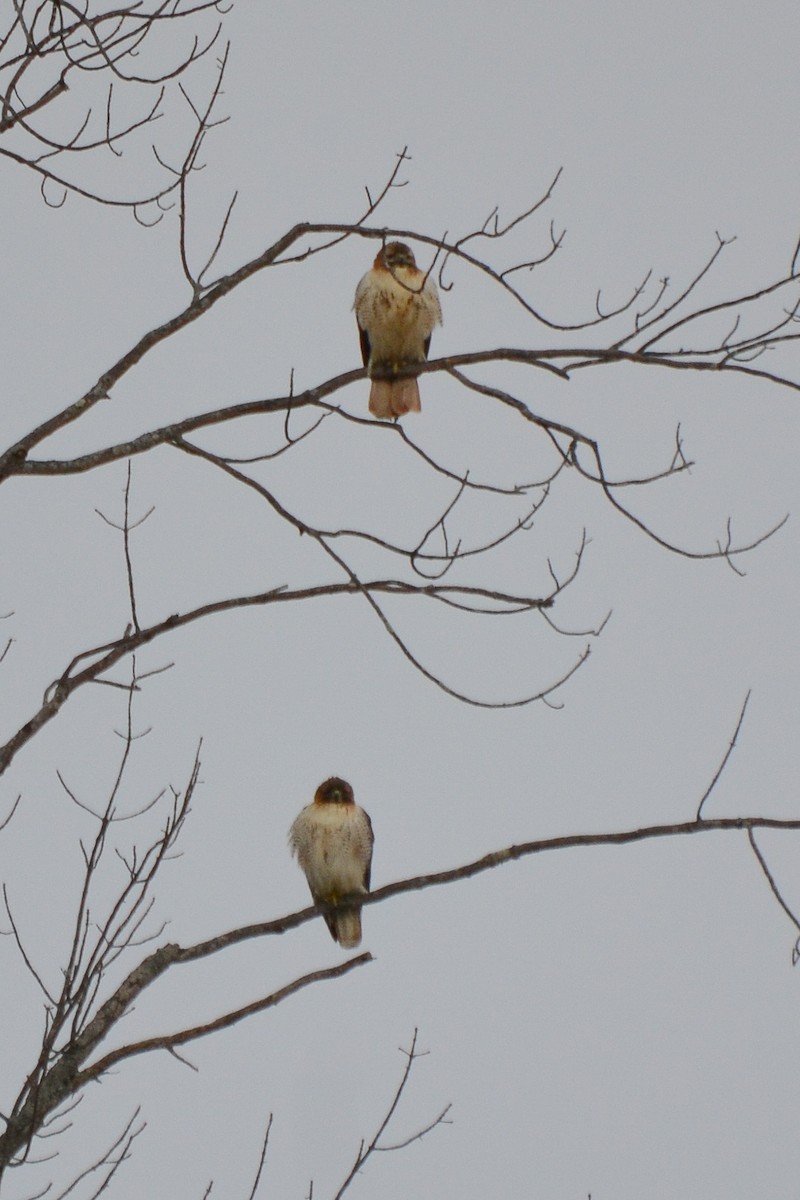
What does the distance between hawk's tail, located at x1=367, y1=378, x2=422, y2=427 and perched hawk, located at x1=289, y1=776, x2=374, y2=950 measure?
1.48 meters

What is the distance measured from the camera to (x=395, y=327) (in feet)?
18.1

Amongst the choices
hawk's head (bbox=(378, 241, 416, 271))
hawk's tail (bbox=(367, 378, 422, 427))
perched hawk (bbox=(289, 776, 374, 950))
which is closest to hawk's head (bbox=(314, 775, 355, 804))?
perched hawk (bbox=(289, 776, 374, 950))

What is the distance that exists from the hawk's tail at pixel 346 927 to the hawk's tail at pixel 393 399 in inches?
72.1

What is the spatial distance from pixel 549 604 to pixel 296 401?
757mm

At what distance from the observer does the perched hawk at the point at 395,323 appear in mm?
5473

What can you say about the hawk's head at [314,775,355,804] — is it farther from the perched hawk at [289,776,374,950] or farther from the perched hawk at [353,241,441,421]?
the perched hawk at [353,241,441,421]

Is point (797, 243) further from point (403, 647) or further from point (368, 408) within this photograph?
point (368, 408)

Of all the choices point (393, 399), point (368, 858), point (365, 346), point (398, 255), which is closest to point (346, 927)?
point (368, 858)

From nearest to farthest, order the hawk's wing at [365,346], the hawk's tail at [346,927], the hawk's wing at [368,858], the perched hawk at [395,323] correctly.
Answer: the perched hawk at [395,323], the hawk's wing at [365,346], the hawk's tail at [346,927], the hawk's wing at [368,858]

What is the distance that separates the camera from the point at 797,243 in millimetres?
3145

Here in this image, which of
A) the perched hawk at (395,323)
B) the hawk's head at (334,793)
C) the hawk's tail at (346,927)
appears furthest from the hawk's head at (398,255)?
the hawk's tail at (346,927)

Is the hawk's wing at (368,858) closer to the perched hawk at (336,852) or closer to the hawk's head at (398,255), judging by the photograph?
the perched hawk at (336,852)

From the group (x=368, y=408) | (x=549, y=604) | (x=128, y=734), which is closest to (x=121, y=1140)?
(x=128, y=734)

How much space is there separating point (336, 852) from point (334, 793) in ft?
1.15
